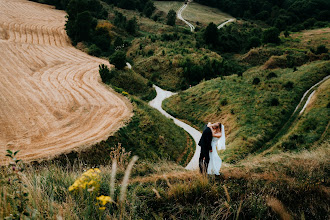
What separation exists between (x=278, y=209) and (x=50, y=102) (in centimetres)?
2211

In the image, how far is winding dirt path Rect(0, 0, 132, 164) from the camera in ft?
51.7

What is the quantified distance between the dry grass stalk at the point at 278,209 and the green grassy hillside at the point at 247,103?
46.4ft

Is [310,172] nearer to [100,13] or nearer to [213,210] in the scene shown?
[213,210]

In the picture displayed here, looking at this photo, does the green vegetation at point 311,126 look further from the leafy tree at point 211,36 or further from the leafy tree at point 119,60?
the leafy tree at point 211,36

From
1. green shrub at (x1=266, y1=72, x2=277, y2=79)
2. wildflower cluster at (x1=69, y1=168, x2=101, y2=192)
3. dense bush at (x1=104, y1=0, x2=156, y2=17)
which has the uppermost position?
dense bush at (x1=104, y1=0, x2=156, y2=17)

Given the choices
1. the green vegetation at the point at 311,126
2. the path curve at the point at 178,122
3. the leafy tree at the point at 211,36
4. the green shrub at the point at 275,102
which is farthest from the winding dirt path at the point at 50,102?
the leafy tree at the point at 211,36

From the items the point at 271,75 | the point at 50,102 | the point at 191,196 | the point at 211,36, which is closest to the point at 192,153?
the point at 50,102

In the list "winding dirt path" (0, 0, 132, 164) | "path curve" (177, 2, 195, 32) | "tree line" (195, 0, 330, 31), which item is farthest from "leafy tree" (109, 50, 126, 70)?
"tree line" (195, 0, 330, 31)

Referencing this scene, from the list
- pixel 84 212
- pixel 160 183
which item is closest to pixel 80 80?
pixel 160 183

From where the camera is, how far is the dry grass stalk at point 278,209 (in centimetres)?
446

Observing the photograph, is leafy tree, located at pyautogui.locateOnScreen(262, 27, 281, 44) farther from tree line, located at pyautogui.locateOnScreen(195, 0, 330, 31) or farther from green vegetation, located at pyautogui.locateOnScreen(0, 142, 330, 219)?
green vegetation, located at pyautogui.locateOnScreen(0, 142, 330, 219)

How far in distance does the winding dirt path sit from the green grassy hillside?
40.7 ft

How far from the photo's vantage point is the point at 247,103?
97.1ft

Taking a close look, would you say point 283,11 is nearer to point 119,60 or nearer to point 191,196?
point 119,60
